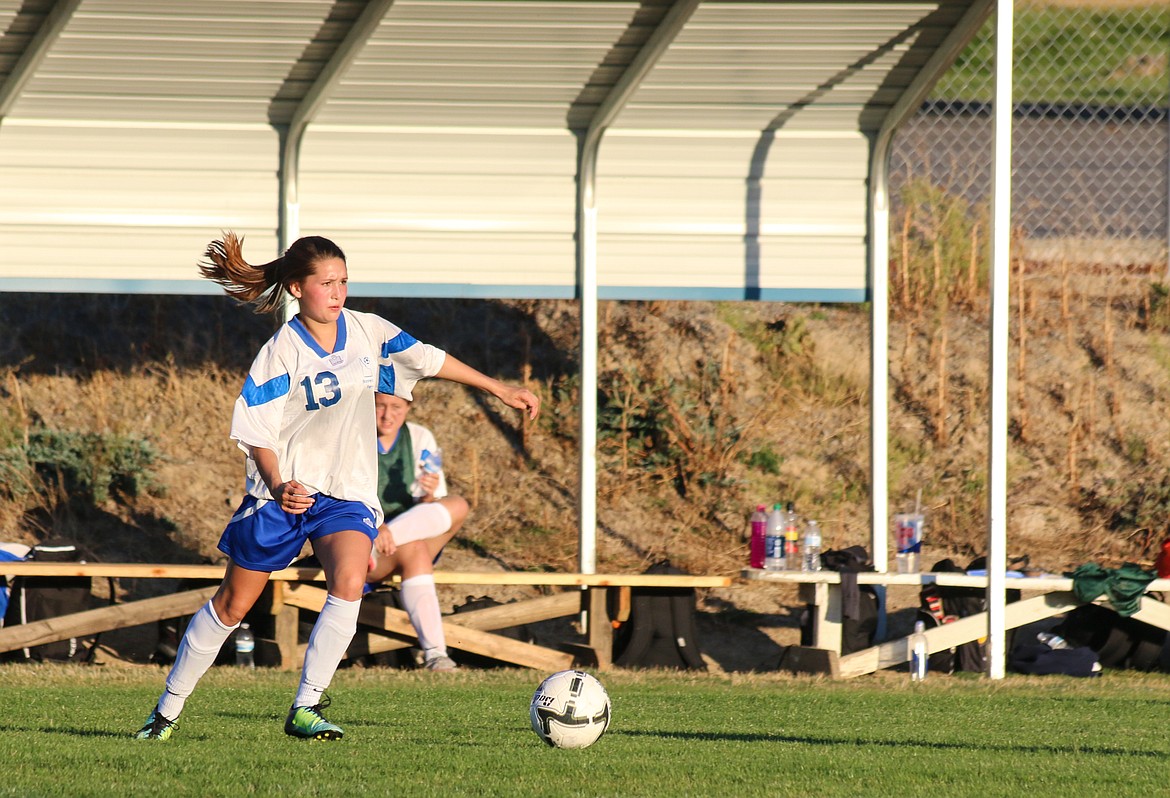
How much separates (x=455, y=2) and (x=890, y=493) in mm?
7038

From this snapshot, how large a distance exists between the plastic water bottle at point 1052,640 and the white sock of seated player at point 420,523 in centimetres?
356

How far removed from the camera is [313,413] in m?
5.46

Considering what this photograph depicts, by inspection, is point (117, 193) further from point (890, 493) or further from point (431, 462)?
point (890, 493)

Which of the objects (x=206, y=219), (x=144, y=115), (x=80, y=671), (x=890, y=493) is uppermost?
(x=144, y=115)

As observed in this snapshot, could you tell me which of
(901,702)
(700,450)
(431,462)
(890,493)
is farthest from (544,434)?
(901,702)

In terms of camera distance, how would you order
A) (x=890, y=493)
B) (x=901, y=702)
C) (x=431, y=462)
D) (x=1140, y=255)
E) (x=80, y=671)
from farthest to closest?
(x=1140, y=255) → (x=890, y=493) → (x=431, y=462) → (x=80, y=671) → (x=901, y=702)

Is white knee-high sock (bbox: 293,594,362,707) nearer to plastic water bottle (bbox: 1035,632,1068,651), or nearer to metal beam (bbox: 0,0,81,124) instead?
metal beam (bbox: 0,0,81,124)

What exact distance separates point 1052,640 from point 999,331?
212 centimetres

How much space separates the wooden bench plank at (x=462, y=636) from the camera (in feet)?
29.1

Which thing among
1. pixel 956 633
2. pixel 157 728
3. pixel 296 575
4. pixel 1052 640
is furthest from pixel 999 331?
pixel 157 728

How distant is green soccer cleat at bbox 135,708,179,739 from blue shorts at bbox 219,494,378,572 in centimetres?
60

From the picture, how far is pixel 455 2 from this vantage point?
8.71 metres

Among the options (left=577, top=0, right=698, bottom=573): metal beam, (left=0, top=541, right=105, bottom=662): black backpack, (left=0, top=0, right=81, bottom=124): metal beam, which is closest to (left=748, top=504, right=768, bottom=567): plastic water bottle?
(left=577, top=0, right=698, bottom=573): metal beam

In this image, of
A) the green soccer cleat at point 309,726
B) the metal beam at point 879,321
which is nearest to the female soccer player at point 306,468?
the green soccer cleat at point 309,726
